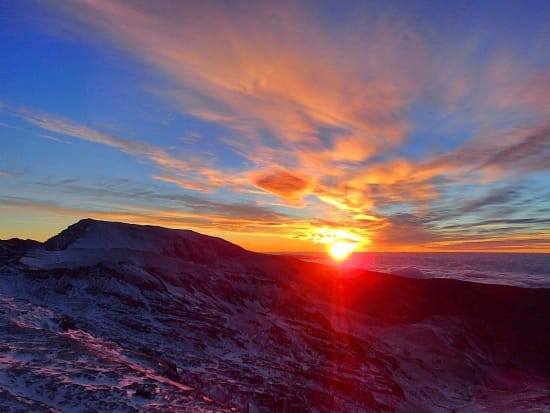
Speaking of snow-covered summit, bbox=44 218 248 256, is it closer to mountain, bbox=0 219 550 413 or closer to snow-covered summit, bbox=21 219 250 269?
snow-covered summit, bbox=21 219 250 269

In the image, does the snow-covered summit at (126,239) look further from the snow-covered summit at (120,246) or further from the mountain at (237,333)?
the mountain at (237,333)

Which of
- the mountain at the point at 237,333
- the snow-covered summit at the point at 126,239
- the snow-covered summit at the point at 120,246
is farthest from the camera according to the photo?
the snow-covered summit at the point at 126,239

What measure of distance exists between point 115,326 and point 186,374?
37.7ft

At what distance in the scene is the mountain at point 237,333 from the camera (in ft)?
101

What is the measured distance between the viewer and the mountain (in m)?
→ 30.7

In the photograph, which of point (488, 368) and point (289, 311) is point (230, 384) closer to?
point (289, 311)

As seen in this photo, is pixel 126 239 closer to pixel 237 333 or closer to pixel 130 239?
pixel 130 239

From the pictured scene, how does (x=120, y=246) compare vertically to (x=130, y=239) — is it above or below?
below

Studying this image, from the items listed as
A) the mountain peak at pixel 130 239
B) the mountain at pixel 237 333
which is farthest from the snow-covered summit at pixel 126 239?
the mountain at pixel 237 333

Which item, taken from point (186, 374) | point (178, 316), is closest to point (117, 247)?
point (178, 316)

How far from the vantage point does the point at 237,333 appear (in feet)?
203

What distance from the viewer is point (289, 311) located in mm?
77750

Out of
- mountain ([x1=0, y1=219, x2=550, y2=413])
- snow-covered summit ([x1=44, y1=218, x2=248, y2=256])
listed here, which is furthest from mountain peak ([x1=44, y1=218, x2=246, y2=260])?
mountain ([x1=0, y1=219, x2=550, y2=413])

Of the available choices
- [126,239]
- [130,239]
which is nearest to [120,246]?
[126,239]
